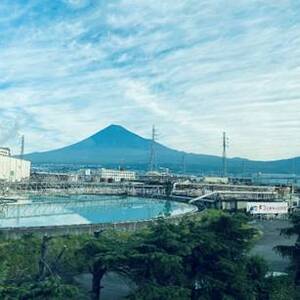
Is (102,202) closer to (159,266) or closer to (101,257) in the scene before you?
(101,257)

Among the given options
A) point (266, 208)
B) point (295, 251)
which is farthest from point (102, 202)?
point (295, 251)

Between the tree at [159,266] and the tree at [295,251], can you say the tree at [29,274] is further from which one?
the tree at [295,251]

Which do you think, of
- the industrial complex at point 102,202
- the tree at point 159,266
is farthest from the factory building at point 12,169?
the tree at point 159,266

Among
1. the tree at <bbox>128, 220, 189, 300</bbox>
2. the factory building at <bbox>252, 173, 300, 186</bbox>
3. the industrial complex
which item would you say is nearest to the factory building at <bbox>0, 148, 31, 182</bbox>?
the industrial complex

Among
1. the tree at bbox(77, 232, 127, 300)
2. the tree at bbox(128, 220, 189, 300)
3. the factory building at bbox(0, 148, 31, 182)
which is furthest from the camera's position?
the factory building at bbox(0, 148, 31, 182)

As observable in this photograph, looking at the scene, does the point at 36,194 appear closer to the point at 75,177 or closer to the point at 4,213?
the point at 4,213

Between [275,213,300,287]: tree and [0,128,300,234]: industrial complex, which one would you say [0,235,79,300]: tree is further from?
[0,128,300,234]: industrial complex

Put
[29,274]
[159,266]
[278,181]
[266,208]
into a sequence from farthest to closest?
[278,181]
[266,208]
[29,274]
[159,266]
